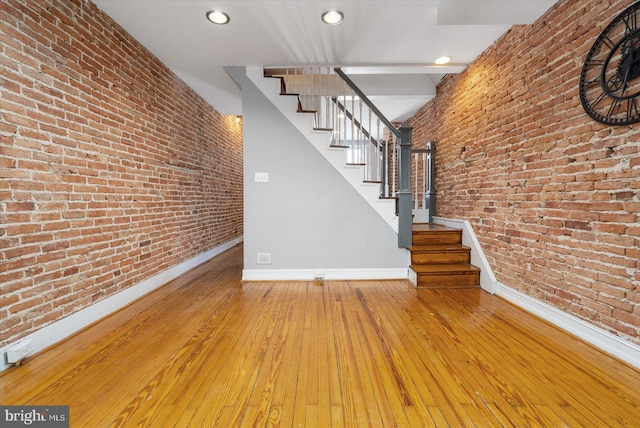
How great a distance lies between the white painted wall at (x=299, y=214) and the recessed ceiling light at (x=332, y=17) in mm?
1166

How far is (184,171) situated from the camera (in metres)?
3.69

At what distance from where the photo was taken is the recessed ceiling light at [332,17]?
7.43ft

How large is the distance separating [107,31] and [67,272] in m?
2.20

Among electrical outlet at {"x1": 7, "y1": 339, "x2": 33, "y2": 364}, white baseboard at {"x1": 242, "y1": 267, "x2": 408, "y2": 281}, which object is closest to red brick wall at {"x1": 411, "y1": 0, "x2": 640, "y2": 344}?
white baseboard at {"x1": 242, "y1": 267, "x2": 408, "y2": 281}

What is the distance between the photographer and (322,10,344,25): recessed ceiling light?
2264mm

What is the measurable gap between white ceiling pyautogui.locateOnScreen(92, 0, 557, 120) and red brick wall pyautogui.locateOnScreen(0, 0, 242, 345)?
387 mm

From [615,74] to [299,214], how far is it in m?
2.93

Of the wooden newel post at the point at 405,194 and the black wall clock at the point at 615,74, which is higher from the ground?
the black wall clock at the point at 615,74

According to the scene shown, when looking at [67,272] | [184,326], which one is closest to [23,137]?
[67,272]

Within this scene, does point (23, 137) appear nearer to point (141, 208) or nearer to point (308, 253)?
point (141, 208)

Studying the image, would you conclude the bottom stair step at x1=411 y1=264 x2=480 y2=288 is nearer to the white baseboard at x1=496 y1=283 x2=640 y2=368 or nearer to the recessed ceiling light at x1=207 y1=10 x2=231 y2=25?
the white baseboard at x1=496 y1=283 x2=640 y2=368

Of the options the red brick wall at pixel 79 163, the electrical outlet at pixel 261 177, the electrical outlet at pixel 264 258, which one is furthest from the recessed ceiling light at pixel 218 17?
the electrical outlet at pixel 264 258

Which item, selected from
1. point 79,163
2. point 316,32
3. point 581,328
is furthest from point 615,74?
point 79,163

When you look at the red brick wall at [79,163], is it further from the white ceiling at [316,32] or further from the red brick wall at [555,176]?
the red brick wall at [555,176]
